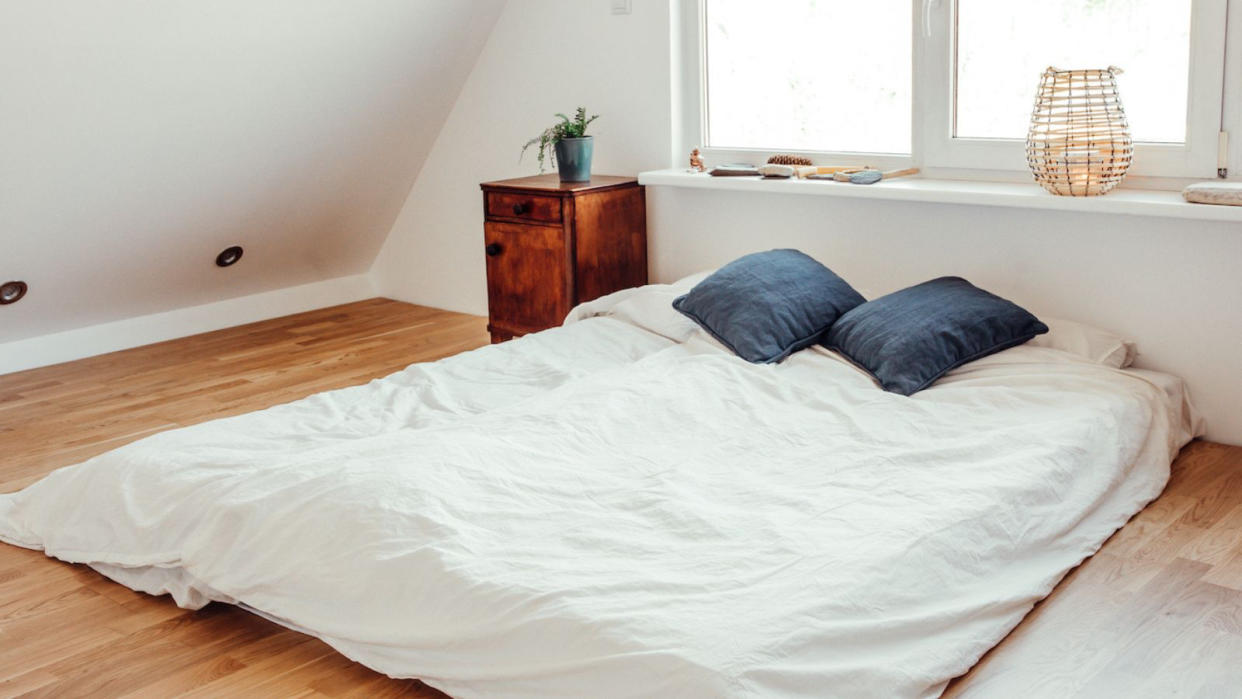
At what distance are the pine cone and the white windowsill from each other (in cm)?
→ 12

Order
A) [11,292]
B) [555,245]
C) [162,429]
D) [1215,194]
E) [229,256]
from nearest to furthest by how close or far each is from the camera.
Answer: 1. [1215,194]
2. [162,429]
3. [555,245]
4. [11,292]
5. [229,256]

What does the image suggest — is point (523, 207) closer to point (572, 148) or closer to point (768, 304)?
point (572, 148)

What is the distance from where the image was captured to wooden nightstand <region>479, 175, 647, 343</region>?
3.90 meters

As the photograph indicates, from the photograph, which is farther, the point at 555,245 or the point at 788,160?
the point at 555,245

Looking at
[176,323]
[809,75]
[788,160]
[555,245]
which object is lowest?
[176,323]

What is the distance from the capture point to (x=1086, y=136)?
306 cm

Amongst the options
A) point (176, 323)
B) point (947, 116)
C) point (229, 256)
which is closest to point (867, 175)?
point (947, 116)

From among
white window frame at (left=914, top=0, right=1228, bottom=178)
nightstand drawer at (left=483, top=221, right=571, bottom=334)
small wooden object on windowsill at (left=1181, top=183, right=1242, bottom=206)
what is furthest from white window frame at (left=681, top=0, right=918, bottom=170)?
small wooden object on windowsill at (left=1181, top=183, right=1242, bottom=206)

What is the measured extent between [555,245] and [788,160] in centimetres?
79

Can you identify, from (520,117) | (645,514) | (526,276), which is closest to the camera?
(645,514)

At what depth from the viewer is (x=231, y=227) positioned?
4.57 meters

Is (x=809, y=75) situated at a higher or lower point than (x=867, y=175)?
higher

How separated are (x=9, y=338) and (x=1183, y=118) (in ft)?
12.9

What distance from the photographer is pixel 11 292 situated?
13.6 ft
